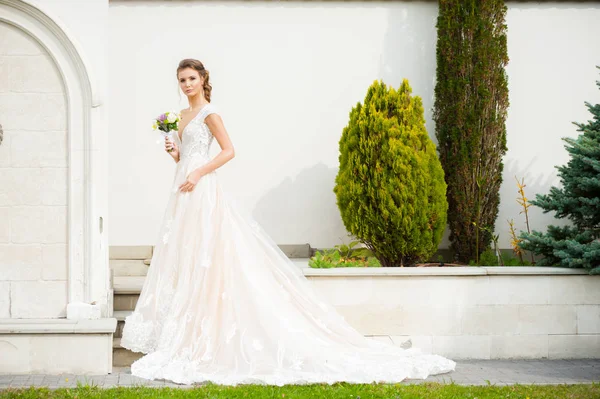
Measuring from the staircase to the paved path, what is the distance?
0.77 meters

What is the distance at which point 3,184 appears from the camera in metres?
5.80

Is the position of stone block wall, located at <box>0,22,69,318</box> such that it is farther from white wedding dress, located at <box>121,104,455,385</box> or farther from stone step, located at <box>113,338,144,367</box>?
white wedding dress, located at <box>121,104,455,385</box>

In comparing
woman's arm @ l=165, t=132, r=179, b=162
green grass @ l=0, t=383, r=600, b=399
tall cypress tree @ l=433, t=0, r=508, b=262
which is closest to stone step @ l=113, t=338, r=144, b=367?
green grass @ l=0, t=383, r=600, b=399

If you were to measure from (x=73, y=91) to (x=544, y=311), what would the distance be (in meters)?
4.39

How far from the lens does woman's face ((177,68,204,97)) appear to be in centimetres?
582

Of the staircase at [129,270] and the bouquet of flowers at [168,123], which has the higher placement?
the bouquet of flowers at [168,123]

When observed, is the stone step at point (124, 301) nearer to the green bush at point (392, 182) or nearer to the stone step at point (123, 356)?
the stone step at point (123, 356)

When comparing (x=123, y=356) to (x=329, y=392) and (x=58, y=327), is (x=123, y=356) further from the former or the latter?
(x=329, y=392)

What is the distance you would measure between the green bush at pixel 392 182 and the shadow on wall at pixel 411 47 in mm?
934

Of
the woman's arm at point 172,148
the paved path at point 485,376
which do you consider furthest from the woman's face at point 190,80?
the paved path at point 485,376

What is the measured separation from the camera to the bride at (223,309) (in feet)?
17.5

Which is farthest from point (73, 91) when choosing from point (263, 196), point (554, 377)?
point (554, 377)

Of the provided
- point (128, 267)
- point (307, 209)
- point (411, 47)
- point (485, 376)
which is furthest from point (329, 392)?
point (411, 47)

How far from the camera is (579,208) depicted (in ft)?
22.3
